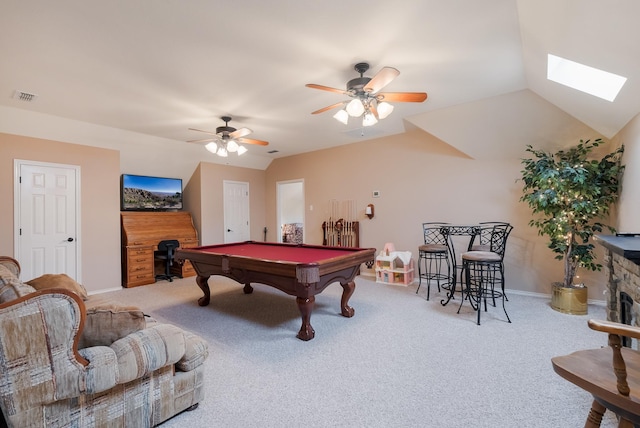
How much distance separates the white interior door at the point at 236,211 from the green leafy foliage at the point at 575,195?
222 inches

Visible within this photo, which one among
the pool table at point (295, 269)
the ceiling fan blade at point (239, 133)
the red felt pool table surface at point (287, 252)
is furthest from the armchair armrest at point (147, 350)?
the ceiling fan blade at point (239, 133)

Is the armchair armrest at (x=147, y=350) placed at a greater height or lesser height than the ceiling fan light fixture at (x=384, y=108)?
lesser

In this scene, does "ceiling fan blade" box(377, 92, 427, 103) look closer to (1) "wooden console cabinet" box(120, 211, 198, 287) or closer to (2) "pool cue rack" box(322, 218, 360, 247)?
(2) "pool cue rack" box(322, 218, 360, 247)

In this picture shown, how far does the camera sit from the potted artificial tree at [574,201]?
3348 millimetres

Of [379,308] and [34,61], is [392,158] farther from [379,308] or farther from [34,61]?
[34,61]

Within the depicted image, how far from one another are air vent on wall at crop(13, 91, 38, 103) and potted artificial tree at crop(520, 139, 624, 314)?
240 inches

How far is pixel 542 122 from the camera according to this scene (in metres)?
3.78

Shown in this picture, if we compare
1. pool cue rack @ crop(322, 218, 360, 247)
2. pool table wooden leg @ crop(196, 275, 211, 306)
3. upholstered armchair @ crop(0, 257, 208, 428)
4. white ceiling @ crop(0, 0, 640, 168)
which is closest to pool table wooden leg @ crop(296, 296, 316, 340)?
upholstered armchair @ crop(0, 257, 208, 428)

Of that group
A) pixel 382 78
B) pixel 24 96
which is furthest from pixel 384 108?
pixel 24 96

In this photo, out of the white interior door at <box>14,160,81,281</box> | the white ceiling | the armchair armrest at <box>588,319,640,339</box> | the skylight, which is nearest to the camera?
the armchair armrest at <box>588,319,640,339</box>

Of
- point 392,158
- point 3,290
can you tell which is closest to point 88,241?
point 3,290

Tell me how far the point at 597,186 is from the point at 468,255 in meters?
1.65

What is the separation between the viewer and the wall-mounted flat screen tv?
548cm

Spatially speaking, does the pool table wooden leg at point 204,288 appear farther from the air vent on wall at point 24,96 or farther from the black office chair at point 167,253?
the air vent on wall at point 24,96
